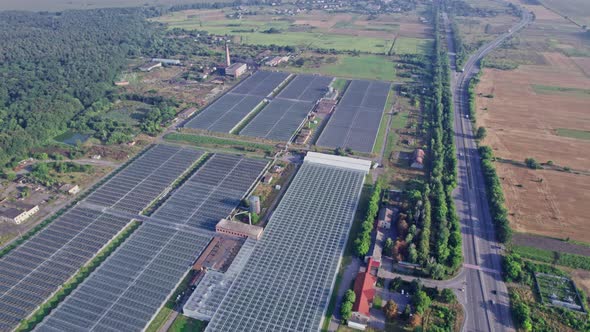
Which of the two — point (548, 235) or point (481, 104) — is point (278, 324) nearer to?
point (548, 235)

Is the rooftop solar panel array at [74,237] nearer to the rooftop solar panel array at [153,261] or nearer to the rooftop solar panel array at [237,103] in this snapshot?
the rooftop solar panel array at [153,261]

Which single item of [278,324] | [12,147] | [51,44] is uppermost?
[51,44]

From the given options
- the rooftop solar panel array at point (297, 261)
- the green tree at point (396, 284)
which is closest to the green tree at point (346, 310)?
the rooftop solar panel array at point (297, 261)

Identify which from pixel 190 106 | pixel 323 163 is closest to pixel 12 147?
pixel 190 106

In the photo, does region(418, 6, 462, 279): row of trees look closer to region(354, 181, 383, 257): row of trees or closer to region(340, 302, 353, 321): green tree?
region(354, 181, 383, 257): row of trees

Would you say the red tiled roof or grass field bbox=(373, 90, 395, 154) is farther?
grass field bbox=(373, 90, 395, 154)

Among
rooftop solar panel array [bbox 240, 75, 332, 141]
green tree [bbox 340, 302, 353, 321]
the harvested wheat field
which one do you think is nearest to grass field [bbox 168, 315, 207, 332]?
green tree [bbox 340, 302, 353, 321]

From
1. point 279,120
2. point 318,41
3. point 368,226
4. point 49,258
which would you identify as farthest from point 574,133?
point 318,41
